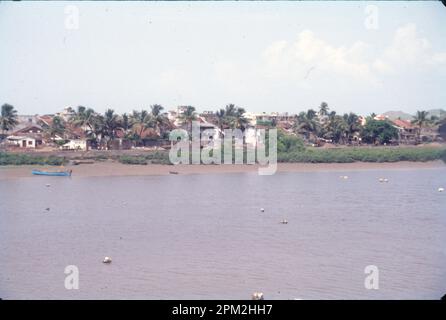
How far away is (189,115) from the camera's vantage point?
185 feet

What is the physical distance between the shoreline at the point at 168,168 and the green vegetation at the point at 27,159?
550mm

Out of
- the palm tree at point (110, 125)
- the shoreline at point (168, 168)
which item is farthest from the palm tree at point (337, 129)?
the palm tree at point (110, 125)

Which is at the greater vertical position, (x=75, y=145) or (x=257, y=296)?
(x=75, y=145)

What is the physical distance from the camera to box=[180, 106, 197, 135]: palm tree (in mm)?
55969

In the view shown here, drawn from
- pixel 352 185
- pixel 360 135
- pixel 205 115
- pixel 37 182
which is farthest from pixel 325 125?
pixel 37 182

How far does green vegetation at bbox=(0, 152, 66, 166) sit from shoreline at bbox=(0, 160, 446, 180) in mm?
550

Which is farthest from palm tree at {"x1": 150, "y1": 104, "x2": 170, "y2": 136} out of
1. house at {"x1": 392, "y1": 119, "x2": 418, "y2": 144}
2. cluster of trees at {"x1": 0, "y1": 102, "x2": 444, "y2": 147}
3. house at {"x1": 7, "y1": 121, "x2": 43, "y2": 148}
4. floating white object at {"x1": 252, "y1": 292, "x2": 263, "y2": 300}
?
floating white object at {"x1": 252, "y1": 292, "x2": 263, "y2": 300}

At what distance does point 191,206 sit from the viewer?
27953 mm

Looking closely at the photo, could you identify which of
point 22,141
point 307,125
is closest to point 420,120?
point 307,125

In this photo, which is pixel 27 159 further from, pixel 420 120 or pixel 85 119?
pixel 420 120

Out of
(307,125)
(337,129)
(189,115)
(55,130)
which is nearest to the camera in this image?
(55,130)

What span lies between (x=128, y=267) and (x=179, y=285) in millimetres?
2127

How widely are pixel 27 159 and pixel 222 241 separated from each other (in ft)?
84.3

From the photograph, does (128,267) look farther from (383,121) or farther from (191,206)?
(383,121)
